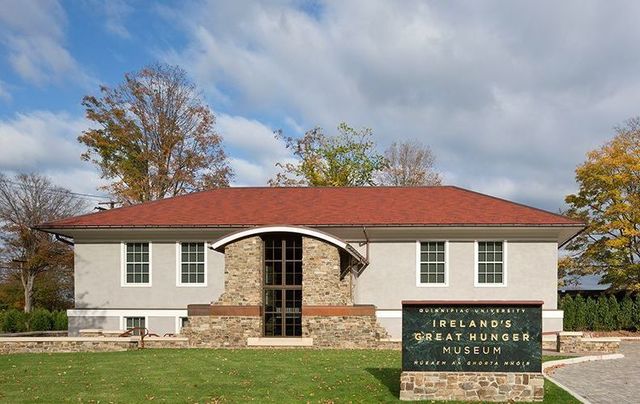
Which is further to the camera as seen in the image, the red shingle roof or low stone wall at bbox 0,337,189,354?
the red shingle roof

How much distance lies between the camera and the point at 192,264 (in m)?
25.5

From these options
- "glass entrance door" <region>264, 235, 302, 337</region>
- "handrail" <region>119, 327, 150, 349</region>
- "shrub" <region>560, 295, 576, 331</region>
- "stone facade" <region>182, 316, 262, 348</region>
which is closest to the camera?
"handrail" <region>119, 327, 150, 349</region>

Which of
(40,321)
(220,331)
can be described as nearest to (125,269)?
(220,331)

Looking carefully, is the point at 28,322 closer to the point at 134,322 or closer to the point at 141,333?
the point at 134,322

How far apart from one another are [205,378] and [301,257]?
8.64 meters

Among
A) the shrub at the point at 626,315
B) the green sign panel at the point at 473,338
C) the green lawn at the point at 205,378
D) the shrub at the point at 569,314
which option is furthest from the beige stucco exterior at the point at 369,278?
the green sign panel at the point at 473,338

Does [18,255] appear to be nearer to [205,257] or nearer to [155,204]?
[155,204]

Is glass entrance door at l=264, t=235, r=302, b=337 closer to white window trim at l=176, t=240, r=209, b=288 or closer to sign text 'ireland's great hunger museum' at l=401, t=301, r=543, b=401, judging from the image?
white window trim at l=176, t=240, r=209, b=288

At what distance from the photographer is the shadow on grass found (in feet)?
41.1

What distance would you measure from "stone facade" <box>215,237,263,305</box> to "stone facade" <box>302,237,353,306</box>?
1583mm

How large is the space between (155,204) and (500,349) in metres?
19.2

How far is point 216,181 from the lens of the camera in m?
44.2

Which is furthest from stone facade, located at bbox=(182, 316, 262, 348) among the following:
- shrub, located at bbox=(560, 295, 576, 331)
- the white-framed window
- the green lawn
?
shrub, located at bbox=(560, 295, 576, 331)

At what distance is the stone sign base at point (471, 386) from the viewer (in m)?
11.7
